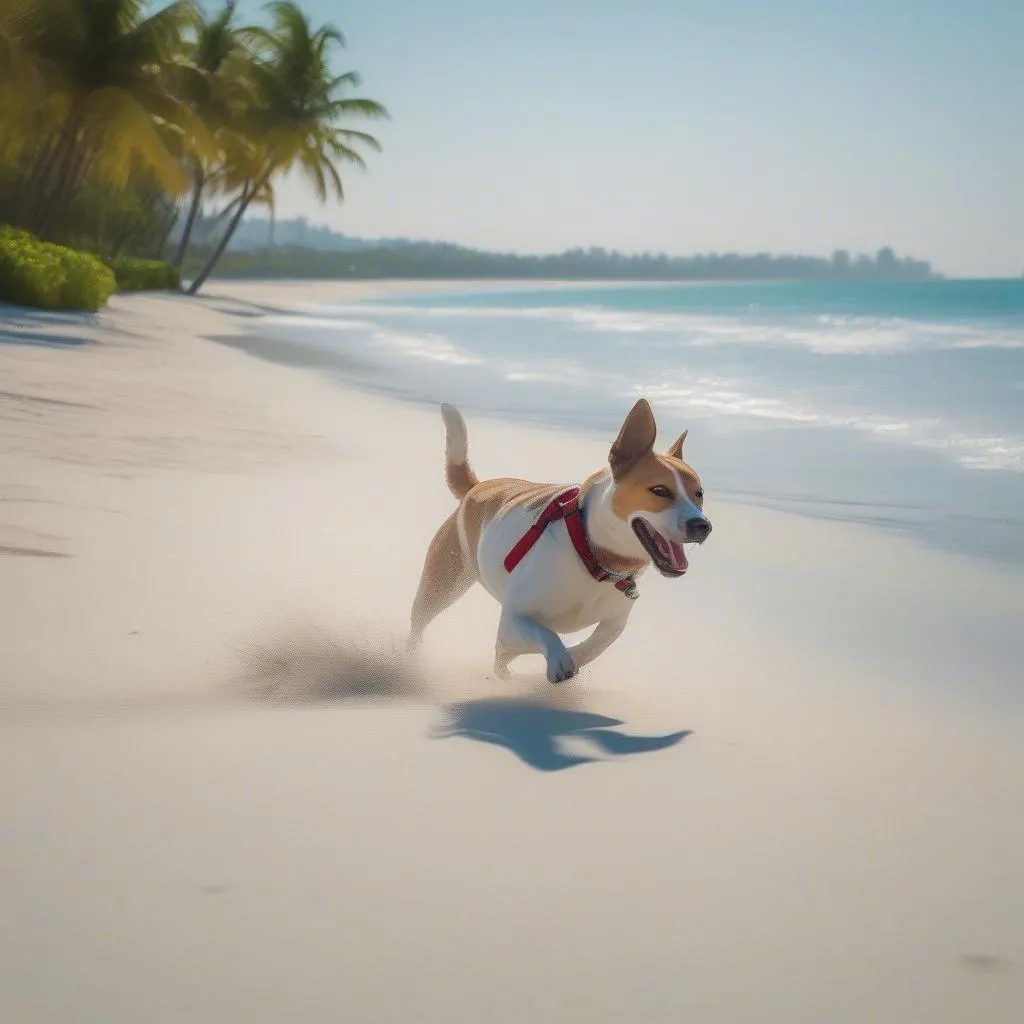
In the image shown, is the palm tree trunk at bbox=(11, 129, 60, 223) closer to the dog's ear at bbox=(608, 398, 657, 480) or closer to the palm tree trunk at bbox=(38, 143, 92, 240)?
the palm tree trunk at bbox=(38, 143, 92, 240)

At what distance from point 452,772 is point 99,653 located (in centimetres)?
156

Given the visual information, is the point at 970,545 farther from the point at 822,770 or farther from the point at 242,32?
the point at 242,32

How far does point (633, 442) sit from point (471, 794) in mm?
1484

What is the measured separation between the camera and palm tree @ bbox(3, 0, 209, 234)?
1073 inches

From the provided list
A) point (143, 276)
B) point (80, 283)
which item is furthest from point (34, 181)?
point (80, 283)

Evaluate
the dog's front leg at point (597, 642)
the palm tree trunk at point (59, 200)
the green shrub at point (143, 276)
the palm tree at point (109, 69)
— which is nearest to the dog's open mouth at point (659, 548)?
the dog's front leg at point (597, 642)

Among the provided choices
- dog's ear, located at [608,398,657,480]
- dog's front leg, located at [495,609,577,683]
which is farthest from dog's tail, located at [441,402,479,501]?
dog's ear, located at [608,398,657,480]

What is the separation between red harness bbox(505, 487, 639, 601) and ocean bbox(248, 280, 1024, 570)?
3419 millimetres

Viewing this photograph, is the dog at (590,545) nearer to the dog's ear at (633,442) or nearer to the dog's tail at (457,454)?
the dog's ear at (633,442)

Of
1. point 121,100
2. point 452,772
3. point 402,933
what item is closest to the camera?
point 402,933

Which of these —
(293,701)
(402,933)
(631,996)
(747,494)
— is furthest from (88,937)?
(747,494)

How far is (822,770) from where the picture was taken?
349cm

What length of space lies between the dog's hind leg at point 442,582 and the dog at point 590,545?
1.13ft

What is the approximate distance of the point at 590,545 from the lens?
4.19m
